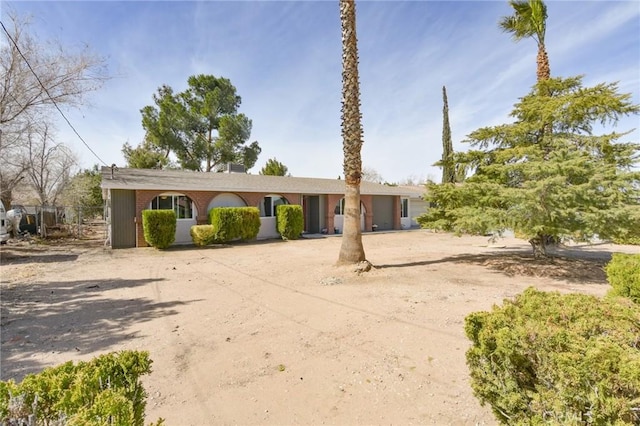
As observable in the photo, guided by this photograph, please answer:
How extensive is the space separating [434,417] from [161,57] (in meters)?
15.7

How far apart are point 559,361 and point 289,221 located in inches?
623

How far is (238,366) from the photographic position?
149 inches

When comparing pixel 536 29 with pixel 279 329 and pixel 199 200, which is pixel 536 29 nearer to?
pixel 279 329

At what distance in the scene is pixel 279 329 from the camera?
16.2 ft

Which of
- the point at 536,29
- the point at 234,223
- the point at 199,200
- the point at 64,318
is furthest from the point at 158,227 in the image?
the point at 536,29

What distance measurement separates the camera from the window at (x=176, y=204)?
1551 cm

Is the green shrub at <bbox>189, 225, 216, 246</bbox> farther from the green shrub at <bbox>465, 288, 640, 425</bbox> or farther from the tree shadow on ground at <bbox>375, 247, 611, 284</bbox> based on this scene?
the green shrub at <bbox>465, 288, 640, 425</bbox>

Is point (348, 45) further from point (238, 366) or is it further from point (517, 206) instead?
point (238, 366)

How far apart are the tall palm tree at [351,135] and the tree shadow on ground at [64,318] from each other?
4687 millimetres

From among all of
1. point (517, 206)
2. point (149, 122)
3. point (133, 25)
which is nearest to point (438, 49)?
point (517, 206)

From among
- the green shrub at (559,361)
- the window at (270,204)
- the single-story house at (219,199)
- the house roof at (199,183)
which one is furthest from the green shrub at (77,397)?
the window at (270,204)

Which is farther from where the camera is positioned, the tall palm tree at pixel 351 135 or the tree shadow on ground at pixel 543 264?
the tall palm tree at pixel 351 135

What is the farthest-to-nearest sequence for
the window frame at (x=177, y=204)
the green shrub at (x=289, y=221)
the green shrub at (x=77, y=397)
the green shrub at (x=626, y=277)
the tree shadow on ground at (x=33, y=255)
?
the green shrub at (x=289, y=221) < the window frame at (x=177, y=204) < the tree shadow on ground at (x=33, y=255) < the green shrub at (x=626, y=277) < the green shrub at (x=77, y=397)

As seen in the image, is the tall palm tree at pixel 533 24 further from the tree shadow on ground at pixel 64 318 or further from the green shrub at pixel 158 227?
the green shrub at pixel 158 227
